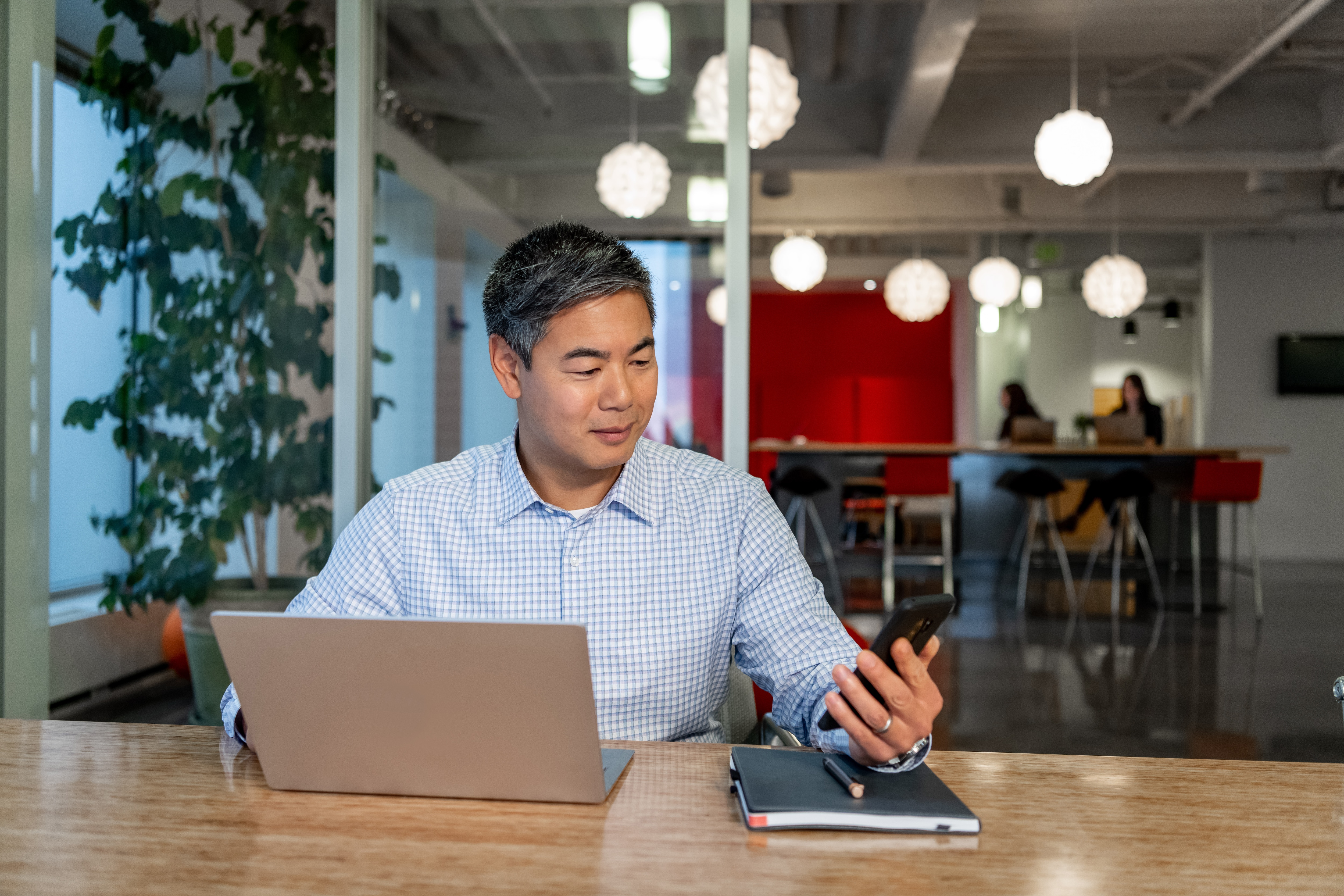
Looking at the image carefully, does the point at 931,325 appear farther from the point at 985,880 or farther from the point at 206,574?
the point at 985,880

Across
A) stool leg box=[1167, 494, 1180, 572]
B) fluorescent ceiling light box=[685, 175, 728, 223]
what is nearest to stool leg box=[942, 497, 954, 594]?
stool leg box=[1167, 494, 1180, 572]

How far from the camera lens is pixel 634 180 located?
3.29 m

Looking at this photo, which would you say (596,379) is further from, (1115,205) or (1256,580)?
(1115,205)

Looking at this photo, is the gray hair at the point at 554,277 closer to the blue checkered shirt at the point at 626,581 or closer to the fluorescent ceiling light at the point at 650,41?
the blue checkered shirt at the point at 626,581

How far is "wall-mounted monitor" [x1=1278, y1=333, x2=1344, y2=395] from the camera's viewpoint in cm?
1072

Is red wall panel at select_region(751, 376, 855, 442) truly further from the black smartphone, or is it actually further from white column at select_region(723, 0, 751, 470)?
the black smartphone

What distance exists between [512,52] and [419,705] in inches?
110

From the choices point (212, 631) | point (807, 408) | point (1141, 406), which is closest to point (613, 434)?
point (212, 631)

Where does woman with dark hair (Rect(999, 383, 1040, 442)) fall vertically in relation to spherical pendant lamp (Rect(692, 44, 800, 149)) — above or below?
below

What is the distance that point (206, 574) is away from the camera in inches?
141

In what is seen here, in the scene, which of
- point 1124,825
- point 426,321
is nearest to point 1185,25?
point 426,321

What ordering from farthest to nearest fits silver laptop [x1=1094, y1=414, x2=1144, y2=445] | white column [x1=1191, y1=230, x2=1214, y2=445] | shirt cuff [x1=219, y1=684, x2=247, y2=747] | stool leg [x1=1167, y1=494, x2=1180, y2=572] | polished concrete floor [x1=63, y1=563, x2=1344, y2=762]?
white column [x1=1191, y1=230, x2=1214, y2=445], stool leg [x1=1167, y1=494, x2=1180, y2=572], silver laptop [x1=1094, y1=414, x2=1144, y2=445], polished concrete floor [x1=63, y1=563, x2=1344, y2=762], shirt cuff [x1=219, y1=684, x2=247, y2=747]

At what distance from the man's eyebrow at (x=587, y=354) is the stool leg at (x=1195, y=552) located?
6.39m

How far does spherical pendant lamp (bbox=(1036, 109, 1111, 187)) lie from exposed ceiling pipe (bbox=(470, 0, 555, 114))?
315cm
